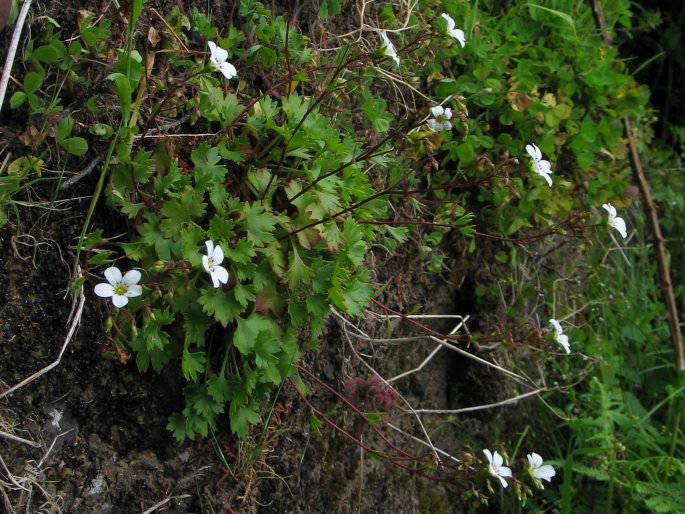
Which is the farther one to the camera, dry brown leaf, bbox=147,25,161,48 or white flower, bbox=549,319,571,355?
white flower, bbox=549,319,571,355

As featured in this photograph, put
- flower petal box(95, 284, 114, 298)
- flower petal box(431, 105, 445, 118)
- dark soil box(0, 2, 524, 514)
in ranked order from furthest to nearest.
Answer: flower petal box(431, 105, 445, 118) < dark soil box(0, 2, 524, 514) < flower petal box(95, 284, 114, 298)

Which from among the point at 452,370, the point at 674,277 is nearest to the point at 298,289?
the point at 452,370

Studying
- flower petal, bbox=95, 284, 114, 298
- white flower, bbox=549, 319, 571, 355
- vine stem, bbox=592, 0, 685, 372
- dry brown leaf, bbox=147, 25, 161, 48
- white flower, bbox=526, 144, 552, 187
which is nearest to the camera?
flower petal, bbox=95, 284, 114, 298

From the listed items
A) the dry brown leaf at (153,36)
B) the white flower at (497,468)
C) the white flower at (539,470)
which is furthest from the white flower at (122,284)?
the white flower at (539,470)

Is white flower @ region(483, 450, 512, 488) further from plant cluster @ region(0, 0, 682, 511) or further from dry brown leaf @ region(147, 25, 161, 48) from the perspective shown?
dry brown leaf @ region(147, 25, 161, 48)

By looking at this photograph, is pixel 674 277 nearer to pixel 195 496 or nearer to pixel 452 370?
pixel 452 370

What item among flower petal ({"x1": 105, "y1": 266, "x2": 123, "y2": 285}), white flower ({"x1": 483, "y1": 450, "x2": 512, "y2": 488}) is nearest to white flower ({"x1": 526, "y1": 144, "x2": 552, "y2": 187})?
white flower ({"x1": 483, "y1": 450, "x2": 512, "y2": 488})
